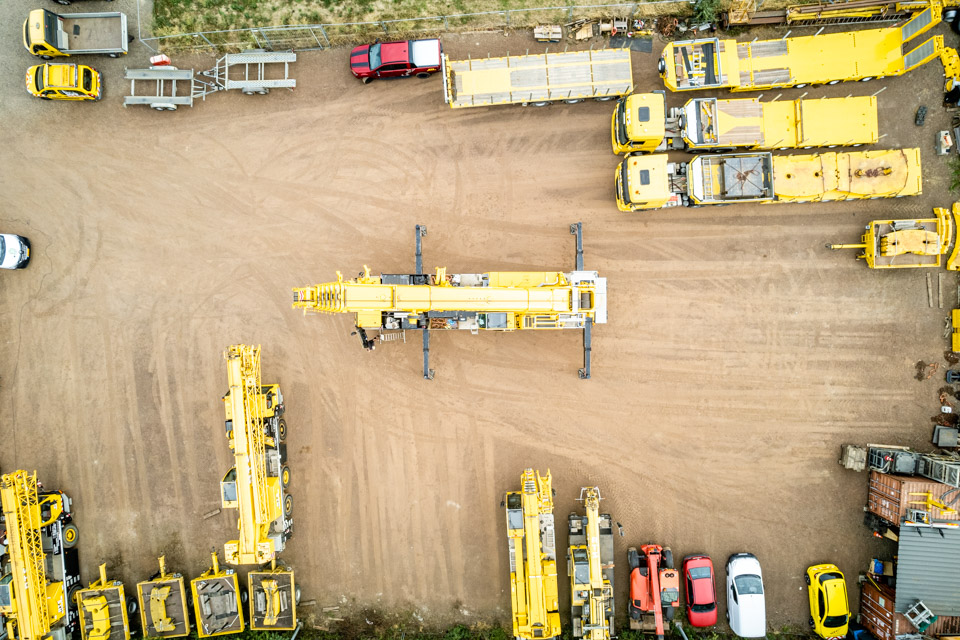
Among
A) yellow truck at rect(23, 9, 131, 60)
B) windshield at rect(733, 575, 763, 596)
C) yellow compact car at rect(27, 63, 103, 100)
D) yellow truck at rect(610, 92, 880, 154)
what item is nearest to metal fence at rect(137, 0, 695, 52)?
yellow truck at rect(23, 9, 131, 60)

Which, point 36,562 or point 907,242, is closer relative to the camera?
point 907,242

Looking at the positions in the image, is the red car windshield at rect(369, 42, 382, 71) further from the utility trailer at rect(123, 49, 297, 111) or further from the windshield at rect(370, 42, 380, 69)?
the utility trailer at rect(123, 49, 297, 111)

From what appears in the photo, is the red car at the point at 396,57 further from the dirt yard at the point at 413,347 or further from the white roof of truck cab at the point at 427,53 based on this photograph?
the dirt yard at the point at 413,347

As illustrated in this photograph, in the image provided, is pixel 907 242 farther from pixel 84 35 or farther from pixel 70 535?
pixel 70 535

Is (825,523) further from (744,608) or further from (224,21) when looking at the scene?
(224,21)

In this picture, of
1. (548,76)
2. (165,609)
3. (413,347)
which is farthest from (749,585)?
(165,609)
